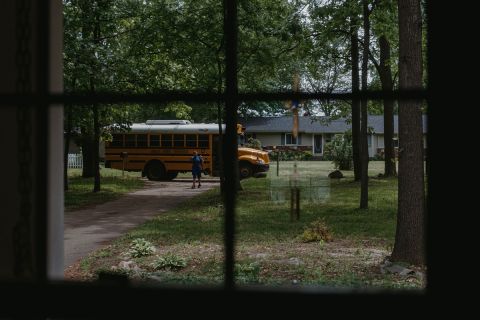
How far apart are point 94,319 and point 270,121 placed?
55.1 m

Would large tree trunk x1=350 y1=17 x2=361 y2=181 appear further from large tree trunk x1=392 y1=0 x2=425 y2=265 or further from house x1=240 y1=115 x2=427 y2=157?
house x1=240 y1=115 x2=427 y2=157

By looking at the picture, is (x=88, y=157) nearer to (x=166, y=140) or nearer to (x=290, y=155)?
(x=166, y=140)

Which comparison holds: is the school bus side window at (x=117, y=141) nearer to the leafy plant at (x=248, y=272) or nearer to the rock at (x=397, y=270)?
the leafy plant at (x=248, y=272)

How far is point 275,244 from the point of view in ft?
32.7

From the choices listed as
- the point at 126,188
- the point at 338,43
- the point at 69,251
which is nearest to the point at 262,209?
the point at 69,251

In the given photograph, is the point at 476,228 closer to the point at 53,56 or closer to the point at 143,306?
the point at 143,306

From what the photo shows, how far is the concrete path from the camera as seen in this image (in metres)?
10.4

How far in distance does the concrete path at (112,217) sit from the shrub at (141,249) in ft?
2.72

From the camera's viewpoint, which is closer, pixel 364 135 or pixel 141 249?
pixel 141 249

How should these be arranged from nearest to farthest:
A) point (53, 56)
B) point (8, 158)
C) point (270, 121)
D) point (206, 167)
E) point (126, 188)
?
1. point (8, 158)
2. point (53, 56)
3. point (126, 188)
4. point (206, 167)
5. point (270, 121)

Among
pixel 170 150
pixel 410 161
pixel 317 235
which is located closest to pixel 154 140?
pixel 170 150

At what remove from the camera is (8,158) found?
1824 millimetres

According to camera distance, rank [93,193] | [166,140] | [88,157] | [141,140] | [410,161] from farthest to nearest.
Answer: [88,157]
[141,140]
[166,140]
[93,193]
[410,161]

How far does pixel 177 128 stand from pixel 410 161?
17945mm
